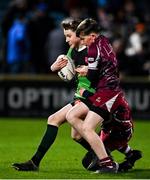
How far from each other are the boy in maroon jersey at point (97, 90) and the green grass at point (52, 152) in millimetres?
467

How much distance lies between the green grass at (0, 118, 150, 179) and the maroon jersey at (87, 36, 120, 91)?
42.9 inches

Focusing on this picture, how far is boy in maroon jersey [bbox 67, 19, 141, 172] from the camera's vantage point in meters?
9.44

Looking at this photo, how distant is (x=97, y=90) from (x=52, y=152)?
116 inches

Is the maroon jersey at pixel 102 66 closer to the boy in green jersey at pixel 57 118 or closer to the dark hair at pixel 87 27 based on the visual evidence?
the dark hair at pixel 87 27

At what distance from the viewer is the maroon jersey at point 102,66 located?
946cm

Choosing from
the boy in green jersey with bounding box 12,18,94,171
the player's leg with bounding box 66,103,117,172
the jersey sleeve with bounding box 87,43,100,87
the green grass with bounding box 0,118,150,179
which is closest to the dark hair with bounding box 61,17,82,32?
the boy in green jersey with bounding box 12,18,94,171

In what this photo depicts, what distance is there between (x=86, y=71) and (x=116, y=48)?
900cm

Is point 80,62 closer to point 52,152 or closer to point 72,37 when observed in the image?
point 72,37

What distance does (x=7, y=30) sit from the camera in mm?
19594

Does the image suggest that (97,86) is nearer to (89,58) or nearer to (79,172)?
(89,58)

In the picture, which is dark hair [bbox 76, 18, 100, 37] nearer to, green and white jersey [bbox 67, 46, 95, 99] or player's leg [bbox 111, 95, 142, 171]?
green and white jersey [bbox 67, 46, 95, 99]

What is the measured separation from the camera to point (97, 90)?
31.7 feet

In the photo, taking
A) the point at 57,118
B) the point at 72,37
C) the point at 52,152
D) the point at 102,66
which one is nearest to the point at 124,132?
the point at 57,118

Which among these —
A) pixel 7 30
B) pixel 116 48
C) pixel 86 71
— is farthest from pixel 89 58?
pixel 7 30
